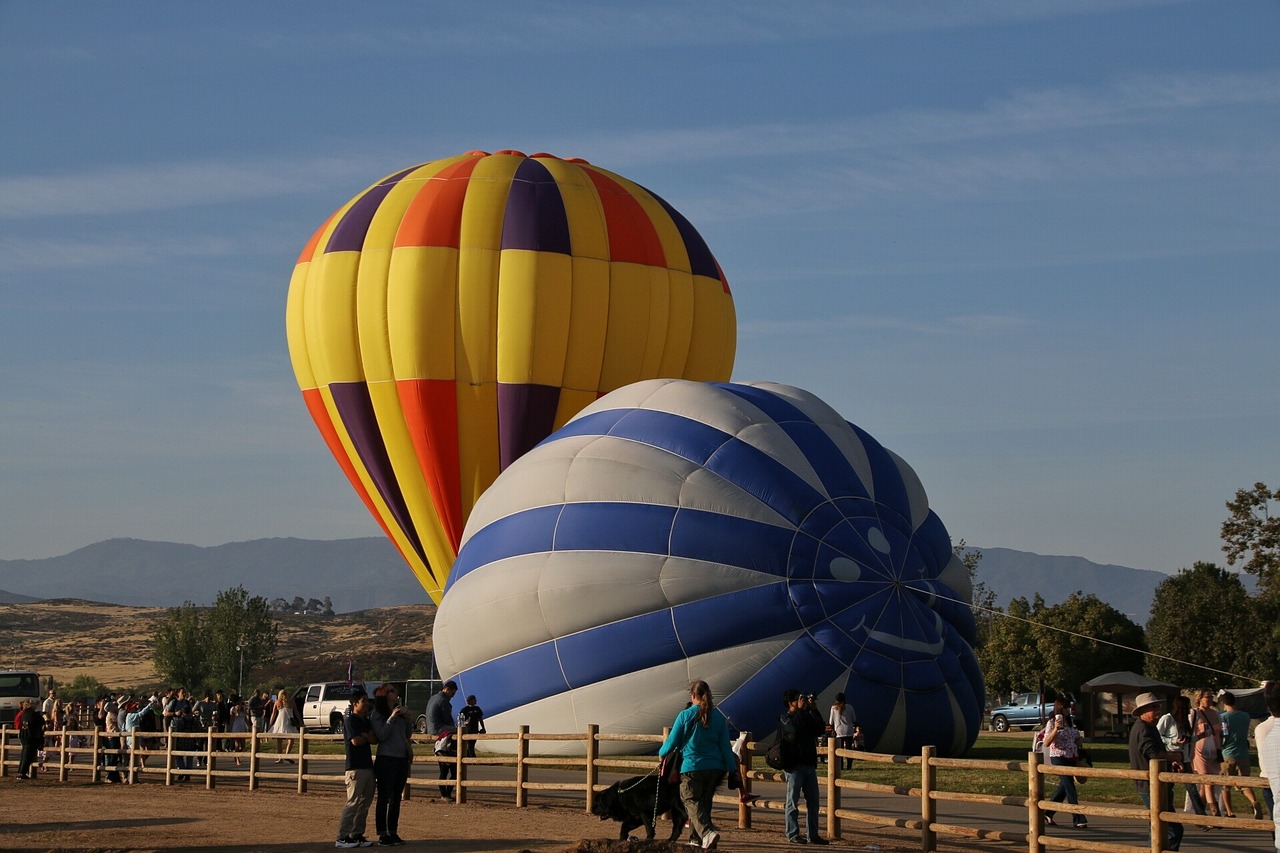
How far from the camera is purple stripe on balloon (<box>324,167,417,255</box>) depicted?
34.9m

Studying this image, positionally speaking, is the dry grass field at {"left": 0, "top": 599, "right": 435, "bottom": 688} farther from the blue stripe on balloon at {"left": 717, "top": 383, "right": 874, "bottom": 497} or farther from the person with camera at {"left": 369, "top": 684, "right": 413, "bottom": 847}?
the person with camera at {"left": 369, "top": 684, "right": 413, "bottom": 847}

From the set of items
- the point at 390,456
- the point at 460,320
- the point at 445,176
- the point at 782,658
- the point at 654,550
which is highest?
the point at 445,176

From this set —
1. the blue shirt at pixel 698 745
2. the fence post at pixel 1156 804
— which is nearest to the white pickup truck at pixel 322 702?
the blue shirt at pixel 698 745

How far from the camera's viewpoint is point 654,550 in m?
23.9

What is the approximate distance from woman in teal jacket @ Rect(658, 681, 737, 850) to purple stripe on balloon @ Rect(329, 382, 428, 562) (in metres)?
20.5

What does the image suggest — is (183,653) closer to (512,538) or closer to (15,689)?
(15,689)

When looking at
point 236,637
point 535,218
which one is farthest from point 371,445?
point 236,637

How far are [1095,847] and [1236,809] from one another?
832 cm

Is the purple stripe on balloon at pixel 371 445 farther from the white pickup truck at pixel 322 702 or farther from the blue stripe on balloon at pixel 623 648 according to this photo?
the blue stripe on balloon at pixel 623 648

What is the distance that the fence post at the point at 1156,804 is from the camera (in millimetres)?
12484

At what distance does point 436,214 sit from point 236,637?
163 ft

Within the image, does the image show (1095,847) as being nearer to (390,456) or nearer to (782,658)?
(782,658)

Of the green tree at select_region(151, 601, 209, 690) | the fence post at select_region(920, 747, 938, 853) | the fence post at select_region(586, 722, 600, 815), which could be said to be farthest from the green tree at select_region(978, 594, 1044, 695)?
the fence post at select_region(920, 747, 938, 853)

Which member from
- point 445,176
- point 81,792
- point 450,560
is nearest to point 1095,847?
point 81,792
